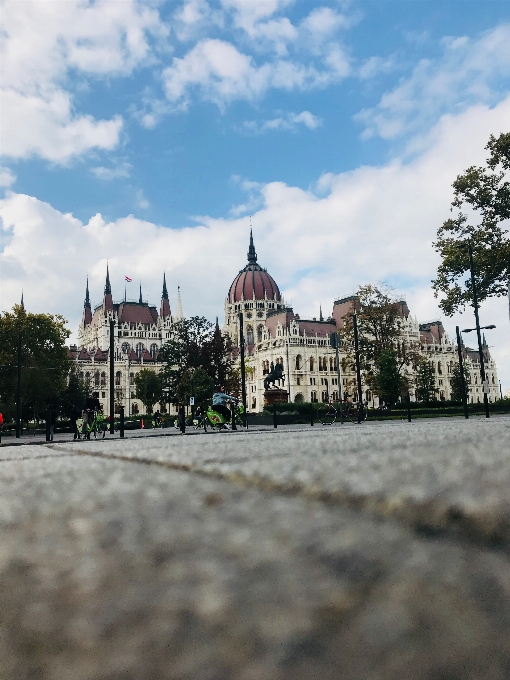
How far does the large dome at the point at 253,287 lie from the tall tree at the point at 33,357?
5232cm

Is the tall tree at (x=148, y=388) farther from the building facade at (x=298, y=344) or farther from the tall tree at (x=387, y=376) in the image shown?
the tall tree at (x=387, y=376)

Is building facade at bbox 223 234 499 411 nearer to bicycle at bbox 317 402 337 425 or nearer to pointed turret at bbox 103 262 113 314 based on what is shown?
pointed turret at bbox 103 262 113 314

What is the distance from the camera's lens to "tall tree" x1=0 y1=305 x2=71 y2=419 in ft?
118

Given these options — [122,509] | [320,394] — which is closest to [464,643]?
[122,509]

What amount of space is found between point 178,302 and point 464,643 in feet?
347

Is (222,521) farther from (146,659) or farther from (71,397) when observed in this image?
(71,397)

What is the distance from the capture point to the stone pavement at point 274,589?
0.24 meters

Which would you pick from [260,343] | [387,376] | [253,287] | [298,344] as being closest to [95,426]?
[387,376]

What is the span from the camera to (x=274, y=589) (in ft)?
0.96

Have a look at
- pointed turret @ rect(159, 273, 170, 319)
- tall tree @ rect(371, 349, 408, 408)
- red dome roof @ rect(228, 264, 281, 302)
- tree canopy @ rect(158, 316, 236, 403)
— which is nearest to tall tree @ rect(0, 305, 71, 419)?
tree canopy @ rect(158, 316, 236, 403)

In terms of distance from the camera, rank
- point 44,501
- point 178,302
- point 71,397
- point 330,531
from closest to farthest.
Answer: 1. point 330,531
2. point 44,501
3. point 71,397
4. point 178,302

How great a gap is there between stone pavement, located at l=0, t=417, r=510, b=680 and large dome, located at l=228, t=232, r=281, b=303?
89684mm

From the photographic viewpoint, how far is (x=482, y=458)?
2.22 feet

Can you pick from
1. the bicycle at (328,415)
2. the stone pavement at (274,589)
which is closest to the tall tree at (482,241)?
the bicycle at (328,415)
